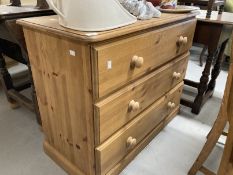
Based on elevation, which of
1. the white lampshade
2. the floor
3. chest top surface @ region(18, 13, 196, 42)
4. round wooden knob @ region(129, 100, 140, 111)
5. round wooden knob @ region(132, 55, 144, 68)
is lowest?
the floor

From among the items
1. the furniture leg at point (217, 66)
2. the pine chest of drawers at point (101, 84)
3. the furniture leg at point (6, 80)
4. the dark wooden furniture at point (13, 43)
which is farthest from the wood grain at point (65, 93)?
the furniture leg at point (217, 66)

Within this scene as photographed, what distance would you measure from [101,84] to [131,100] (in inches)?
11.2

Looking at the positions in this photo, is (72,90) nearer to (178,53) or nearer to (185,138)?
(178,53)

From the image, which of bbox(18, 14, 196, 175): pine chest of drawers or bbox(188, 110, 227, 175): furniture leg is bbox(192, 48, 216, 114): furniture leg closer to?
bbox(18, 14, 196, 175): pine chest of drawers

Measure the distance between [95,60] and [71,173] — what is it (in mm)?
778

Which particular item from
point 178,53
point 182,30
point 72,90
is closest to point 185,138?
point 178,53

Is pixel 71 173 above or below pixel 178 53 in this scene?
below

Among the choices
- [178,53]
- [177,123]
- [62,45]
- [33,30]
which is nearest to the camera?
[62,45]

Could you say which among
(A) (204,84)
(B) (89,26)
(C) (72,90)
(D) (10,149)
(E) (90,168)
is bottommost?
(D) (10,149)

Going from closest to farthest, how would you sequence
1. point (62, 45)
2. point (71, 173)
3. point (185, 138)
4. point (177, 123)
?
point (62, 45) → point (71, 173) → point (185, 138) → point (177, 123)

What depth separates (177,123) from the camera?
1709 millimetres

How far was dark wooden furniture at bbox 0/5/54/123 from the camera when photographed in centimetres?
118

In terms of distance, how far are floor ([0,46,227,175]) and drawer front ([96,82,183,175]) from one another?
15 centimetres

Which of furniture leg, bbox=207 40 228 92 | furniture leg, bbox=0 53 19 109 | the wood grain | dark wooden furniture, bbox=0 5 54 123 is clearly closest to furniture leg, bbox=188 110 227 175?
the wood grain
